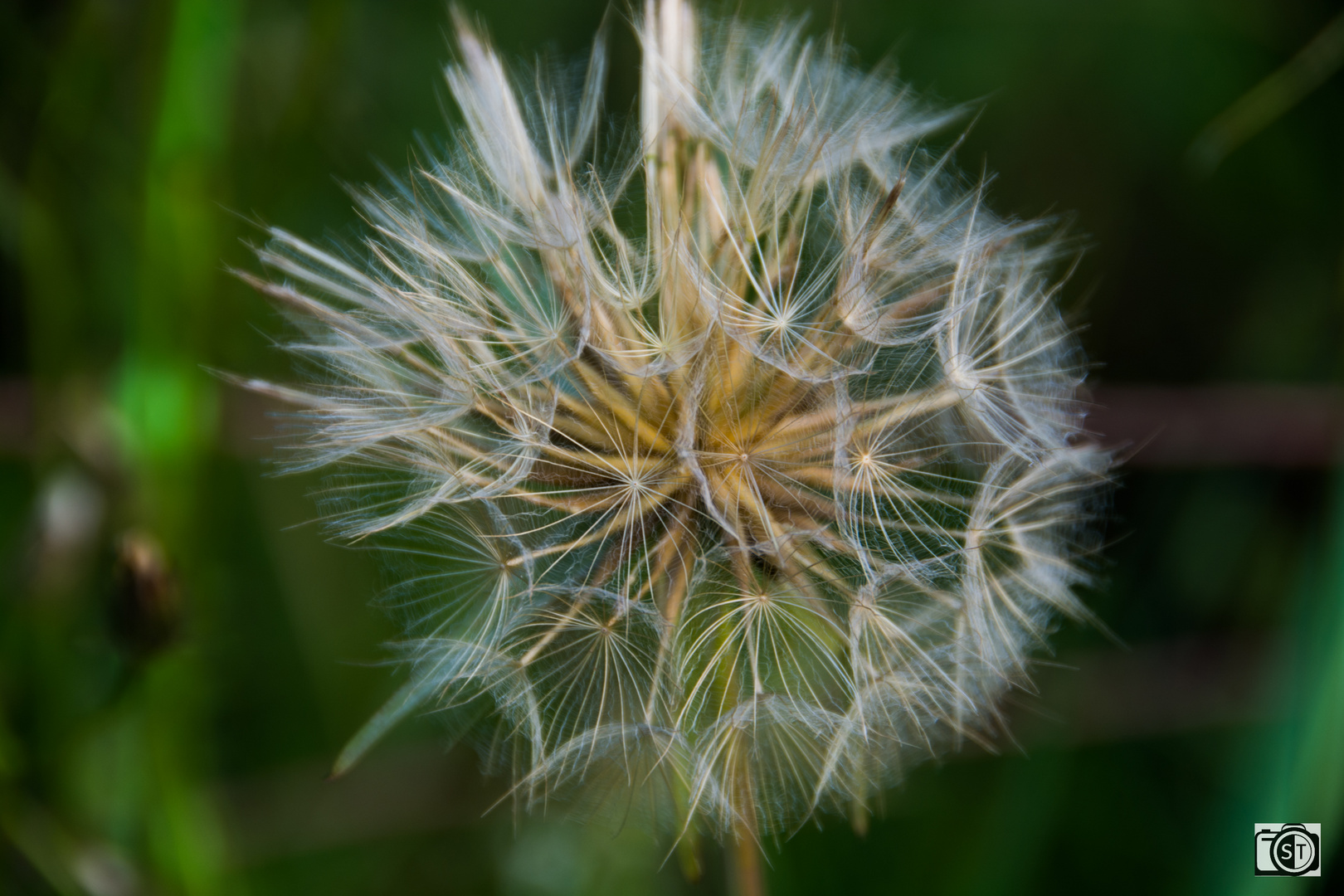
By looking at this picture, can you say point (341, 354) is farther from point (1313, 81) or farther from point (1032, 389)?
point (1313, 81)

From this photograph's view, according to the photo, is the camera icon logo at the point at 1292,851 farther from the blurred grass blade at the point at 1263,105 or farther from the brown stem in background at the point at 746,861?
the blurred grass blade at the point at 1263,105

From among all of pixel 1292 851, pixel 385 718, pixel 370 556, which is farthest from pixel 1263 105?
pixel 385 718

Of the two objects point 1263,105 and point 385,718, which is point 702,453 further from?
point 1263,105

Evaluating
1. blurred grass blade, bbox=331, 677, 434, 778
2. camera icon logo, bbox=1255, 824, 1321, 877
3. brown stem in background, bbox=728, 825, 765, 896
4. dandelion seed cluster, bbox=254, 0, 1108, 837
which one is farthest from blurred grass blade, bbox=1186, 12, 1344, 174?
blurred grass blade, bbox=331, 677, 434, 778

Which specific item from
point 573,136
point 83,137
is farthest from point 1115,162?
point 83,137

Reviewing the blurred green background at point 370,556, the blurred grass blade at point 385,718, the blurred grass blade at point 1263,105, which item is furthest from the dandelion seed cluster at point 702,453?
the blurred grass blade at point 1263,105

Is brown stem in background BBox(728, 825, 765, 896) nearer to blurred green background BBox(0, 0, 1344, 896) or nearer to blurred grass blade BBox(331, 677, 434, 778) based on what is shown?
blurred grass blade BBox(331, 677, 434, 778)
